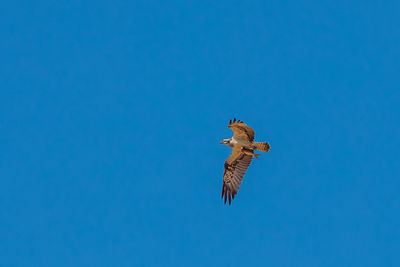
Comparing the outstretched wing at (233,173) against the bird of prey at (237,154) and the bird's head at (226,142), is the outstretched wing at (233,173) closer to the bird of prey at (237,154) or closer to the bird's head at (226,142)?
the bird of prey at (237,154)

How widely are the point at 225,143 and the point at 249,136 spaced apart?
1.20m

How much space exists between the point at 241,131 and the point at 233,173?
9.47ft

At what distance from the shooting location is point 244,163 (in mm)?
25875

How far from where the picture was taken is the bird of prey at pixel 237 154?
23875 mm

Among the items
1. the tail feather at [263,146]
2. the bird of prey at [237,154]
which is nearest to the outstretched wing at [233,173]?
the bird of prey at [237,154]

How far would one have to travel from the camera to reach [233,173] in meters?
26.2

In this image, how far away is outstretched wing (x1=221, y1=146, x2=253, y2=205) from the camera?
1016 inches

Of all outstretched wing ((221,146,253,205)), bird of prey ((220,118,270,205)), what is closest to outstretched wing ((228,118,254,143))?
bird of prey ((220,118,270,205))

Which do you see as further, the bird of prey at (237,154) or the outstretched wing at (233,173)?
the outstretched wing at (233,173)

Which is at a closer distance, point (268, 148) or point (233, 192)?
point (268, 148)

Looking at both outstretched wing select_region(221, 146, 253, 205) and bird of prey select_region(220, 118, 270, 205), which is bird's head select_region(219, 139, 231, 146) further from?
outstretched wing select_region(221, 146, 253, 205)

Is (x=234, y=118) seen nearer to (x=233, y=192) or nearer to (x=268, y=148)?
(x=268, y=148)

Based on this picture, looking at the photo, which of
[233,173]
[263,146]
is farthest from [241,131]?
[233,173]

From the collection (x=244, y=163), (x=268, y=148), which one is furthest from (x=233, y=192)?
(x=268, y=148)
